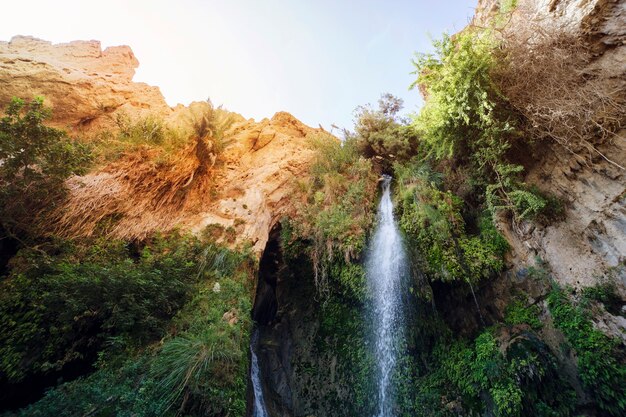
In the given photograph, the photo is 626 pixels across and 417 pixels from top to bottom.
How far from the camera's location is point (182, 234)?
23.3 ft

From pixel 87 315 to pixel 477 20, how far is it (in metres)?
13.2

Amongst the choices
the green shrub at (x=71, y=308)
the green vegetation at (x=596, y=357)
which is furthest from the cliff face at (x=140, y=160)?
the green vegetation at (x=596, y=357)

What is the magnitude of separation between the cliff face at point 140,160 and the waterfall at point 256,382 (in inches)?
137

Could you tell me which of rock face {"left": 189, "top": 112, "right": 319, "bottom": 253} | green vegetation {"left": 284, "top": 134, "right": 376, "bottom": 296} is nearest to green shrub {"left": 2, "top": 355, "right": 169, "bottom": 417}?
rock face {"left": 189, "top": 112, "right": 319, "bottom": 253}

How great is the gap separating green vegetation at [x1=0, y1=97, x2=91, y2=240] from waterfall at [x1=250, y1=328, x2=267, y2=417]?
616 cm

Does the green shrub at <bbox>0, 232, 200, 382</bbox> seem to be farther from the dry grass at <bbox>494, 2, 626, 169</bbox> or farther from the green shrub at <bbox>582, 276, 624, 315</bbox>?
the dry grass at <bbox>494, 2, 626, 169</bbox>

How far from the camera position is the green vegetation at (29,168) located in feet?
16.3

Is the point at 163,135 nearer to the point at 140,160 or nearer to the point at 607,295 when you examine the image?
the point at 140,160

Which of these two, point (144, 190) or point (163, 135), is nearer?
point (144, 190)

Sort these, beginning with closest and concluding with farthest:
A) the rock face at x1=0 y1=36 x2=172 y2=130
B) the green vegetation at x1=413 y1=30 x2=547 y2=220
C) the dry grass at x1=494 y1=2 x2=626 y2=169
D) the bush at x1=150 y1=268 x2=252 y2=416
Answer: the bush at x1=150 y1=268 x2=252 y2=416, the dry grass at x1=494 y1=2 x2=626 y2=169, the green vegetation at x1=413 y1=30 x2=547 y2=220, the rock face at x1=0 y1=36 x2=172 y2=130

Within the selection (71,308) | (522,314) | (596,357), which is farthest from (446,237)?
(71,308)

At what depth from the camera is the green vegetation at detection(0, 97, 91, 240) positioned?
16.3 ft

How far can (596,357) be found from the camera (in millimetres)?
4574

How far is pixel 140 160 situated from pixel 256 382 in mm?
6949
